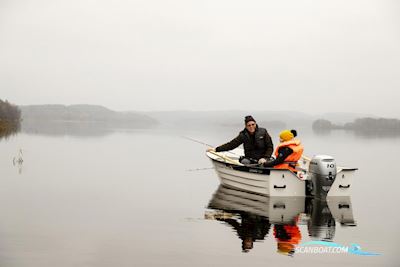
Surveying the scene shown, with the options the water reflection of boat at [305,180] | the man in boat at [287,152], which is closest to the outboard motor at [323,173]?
the water reflection of boat at [305,180]

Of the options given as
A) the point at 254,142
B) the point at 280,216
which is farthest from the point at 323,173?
the point at 254,142

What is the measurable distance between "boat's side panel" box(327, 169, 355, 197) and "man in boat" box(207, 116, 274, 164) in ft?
7.26

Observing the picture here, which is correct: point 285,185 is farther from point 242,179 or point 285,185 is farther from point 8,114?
point 8,114

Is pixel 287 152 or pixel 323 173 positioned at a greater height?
pixel 287 152

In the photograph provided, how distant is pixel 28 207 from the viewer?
1286 centimetres

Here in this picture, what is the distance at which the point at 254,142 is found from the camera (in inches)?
594

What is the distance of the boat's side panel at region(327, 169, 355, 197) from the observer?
13.7 meters

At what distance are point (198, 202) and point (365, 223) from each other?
17.1 ft

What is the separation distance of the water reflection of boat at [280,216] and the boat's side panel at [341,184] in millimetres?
180

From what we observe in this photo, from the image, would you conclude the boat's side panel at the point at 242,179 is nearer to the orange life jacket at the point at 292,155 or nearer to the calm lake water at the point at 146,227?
the orange life jacket at the point at 292,155

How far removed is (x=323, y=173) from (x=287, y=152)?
1.22 m

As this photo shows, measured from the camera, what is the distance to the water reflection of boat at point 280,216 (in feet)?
32.9

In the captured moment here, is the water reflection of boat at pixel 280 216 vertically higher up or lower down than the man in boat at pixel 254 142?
lower down

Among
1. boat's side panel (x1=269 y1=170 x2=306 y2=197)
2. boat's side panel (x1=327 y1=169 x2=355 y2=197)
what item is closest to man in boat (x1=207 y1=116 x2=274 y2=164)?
boat's side panel (x1=269 y1=170 x2=306 y2=197)
